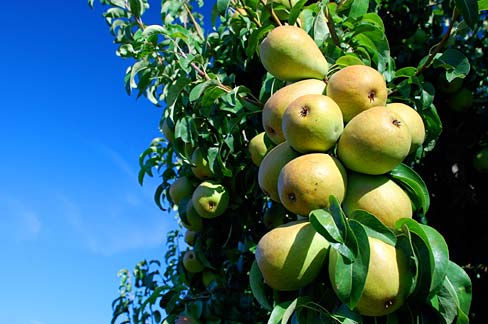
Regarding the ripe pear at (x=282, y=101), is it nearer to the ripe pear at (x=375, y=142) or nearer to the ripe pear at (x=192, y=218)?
the ripe pear at (x=375, y=142)

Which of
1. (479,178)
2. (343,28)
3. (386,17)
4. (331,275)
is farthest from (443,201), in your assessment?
(331,275)

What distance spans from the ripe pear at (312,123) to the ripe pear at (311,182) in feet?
0.13

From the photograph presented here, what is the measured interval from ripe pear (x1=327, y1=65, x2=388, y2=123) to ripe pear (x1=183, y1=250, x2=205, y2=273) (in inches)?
54.7

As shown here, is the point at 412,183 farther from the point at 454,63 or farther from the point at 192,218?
the point at 192,218

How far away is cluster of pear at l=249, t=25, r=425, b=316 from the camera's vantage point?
1.12 m

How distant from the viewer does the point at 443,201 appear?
3.12 meters

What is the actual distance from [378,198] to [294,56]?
0.53 m

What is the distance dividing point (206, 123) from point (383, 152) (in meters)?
1.13

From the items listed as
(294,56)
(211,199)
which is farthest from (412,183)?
(211,199)

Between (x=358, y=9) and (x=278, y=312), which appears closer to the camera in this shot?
(x=278, y=312)

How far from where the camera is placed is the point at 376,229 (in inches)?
45.1

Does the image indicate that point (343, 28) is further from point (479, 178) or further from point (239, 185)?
point (479, 178)

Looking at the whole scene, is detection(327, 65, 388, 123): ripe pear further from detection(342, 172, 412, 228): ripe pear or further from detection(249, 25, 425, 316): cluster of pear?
detection(342, 172, 412, 228): ripe pear

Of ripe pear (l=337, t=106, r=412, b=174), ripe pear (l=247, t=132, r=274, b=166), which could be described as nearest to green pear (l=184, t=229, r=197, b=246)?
ripe pear (l=247, t=132, r=274, b=166)
